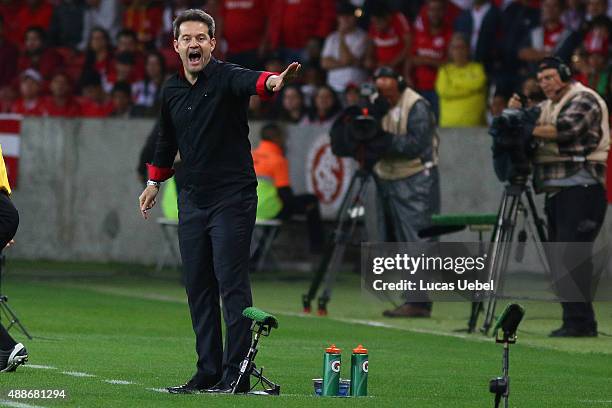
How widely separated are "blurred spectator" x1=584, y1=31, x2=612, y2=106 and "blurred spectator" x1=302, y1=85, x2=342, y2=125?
3.53m

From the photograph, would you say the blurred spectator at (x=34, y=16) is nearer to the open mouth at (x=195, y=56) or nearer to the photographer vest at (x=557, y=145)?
the photographer vest at (x=557, y=145)

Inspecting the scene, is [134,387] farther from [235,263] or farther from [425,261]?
[425,261]

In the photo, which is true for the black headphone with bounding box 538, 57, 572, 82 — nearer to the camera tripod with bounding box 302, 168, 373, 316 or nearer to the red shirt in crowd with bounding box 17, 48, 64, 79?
the camera tripod with bounding box 302, 168, 373, 316

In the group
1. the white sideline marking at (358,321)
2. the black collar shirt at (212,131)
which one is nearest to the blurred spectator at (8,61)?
the white sideline marking at (358,321)

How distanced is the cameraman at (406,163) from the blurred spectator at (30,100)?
9.24 meters

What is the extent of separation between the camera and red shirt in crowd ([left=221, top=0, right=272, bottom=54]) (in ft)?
82.9

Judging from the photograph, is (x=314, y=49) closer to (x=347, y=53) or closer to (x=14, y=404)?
(x=347, y=53)

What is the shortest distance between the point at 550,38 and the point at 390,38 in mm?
2465

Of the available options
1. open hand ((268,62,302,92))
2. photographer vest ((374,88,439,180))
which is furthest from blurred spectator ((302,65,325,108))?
open hand ((268,62,302,92))

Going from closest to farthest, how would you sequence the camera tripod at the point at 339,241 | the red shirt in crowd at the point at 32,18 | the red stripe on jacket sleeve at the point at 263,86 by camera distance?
1. the red stripe on jacket sleeve at the point at 263,86
2. the camera tripod at the point at 339,241
3. the red shirt in crowd at the point at 32,18

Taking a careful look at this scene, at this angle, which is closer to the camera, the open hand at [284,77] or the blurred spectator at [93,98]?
the open hand at [284,77]

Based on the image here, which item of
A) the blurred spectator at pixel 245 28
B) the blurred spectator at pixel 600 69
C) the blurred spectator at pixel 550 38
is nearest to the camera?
the blurred spectator at pixel 600 69

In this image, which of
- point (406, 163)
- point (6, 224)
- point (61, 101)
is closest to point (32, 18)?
point (61, 101)

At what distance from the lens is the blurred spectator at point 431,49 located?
75.8 feet
